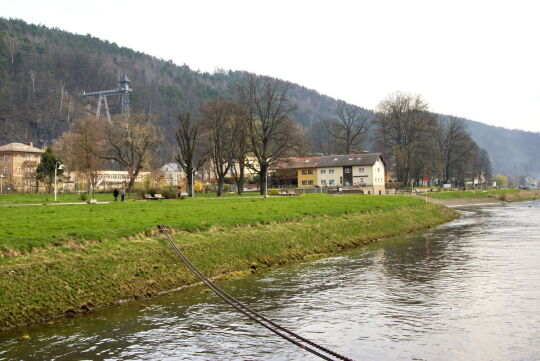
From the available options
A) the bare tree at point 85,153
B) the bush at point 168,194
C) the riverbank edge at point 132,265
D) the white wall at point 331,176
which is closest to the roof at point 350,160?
the white wall at point 331,176

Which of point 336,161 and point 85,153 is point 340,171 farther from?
point 85,153

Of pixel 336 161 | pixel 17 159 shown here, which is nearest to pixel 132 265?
pixel 336 161

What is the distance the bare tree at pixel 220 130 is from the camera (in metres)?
77.4

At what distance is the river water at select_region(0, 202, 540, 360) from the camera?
12977 millimetres

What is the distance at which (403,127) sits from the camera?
106 metres

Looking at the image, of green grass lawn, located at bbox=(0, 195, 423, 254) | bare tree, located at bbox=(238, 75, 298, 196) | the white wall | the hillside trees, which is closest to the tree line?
bare tree, located at bbox=(238, 75, 298, 196)

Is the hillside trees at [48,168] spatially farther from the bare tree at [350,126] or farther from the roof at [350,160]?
the bare tree at [350,126]

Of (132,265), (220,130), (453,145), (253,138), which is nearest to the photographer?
(132,265)

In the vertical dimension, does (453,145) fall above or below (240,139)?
above

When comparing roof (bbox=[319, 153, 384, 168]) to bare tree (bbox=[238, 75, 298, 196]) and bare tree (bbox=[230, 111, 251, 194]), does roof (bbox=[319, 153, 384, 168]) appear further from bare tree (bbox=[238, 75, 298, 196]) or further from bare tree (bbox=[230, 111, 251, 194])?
bare tree (bbox=[230, 111, 251, 194])

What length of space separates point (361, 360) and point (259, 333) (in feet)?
11.5

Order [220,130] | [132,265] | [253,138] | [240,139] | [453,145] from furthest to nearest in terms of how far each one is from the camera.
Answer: [453,145], [220,130], [240,139], [253,138], [132,265]

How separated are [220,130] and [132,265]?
6187cm

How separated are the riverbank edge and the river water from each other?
0.77 meters
